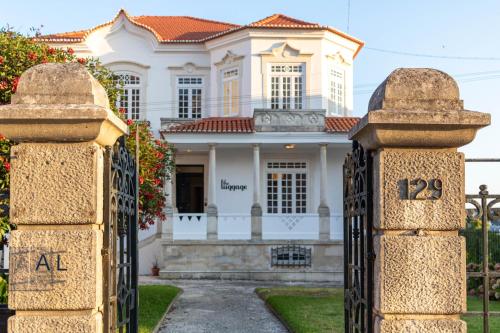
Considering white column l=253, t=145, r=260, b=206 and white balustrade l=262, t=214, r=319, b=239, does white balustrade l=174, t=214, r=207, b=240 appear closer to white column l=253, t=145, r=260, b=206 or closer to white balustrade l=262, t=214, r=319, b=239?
white column l=253, t=145, r=260, b=206

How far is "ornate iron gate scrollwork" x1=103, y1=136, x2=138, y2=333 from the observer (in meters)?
4.33

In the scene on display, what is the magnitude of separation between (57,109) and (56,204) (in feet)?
2.06

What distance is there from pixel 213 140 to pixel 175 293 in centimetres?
747

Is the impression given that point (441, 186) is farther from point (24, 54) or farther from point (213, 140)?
point (213, 140)

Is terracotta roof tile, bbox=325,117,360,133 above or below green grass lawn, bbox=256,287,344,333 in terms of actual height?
above

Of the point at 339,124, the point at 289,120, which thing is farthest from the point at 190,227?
the point at 339,124

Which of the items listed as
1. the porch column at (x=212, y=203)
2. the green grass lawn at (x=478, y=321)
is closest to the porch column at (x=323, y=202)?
the porch column at (x=212, y=203)

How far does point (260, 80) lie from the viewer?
23828mm

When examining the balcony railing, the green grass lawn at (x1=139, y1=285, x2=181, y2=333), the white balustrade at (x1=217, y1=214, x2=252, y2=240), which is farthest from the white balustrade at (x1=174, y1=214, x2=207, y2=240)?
the green grass lawn at (x1=139, y1=285, x2=181, y2=333)

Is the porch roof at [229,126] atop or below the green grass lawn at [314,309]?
atop

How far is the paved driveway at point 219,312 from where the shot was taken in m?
11.2

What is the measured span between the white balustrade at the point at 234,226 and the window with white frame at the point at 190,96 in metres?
5.63

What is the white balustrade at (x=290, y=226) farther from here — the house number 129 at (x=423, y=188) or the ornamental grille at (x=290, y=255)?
the house number 129 at (x=423, y=188)

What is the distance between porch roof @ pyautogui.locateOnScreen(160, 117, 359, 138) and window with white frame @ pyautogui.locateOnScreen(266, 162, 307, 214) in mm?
2074
